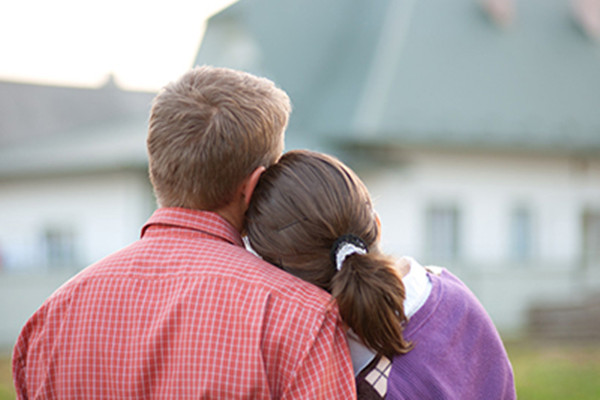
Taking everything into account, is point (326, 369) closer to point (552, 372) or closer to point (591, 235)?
point (552, 372)

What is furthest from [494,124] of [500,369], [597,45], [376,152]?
[500,369]

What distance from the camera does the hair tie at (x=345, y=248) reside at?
2.02 metres

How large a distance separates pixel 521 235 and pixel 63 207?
32.4 feet

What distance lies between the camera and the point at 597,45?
18797 millimetres

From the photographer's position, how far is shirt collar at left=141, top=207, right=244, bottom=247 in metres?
2.03

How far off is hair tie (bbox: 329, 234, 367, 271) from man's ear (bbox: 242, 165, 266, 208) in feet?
0.89

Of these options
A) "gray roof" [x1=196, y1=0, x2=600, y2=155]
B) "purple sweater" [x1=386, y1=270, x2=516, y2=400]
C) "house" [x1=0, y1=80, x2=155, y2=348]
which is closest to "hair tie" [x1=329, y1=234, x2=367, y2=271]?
"purple sweater" [x1=386, y1=270, x2=516, y2=400]

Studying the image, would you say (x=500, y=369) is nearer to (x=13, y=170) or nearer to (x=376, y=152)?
(x=376, y=152)

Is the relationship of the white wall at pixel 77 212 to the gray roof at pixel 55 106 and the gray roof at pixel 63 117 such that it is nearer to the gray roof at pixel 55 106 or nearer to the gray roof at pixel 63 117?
the gray roof at pixel 63 117

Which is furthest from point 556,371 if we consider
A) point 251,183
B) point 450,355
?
point 251,183

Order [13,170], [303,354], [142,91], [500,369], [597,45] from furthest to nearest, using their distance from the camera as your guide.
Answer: [142,91], [597,45], [13,170], [500,369], [303,354]

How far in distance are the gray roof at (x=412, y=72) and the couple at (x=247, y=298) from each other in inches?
495

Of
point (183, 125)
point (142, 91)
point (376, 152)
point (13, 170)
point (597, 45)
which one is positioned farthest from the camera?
point (142, 91)

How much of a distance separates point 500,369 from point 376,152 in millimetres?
12941
